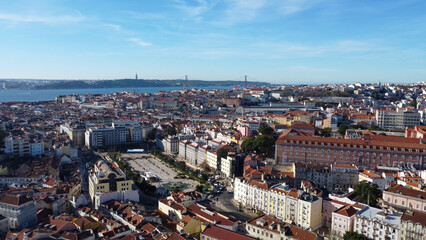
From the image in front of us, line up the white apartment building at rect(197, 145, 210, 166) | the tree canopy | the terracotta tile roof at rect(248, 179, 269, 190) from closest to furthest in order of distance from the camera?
1. the terracotta tile roof at rect(248, 179, 269, 190)
2. the tree canopy
3. the white apartment building at rect(197, 145, 210, 166)

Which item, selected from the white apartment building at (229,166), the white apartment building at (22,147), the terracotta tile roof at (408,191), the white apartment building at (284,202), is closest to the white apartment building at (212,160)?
the white apartment building at (229,166)

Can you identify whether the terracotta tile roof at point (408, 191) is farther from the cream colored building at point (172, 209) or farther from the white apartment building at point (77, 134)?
the white apartment building at point (77, 134)

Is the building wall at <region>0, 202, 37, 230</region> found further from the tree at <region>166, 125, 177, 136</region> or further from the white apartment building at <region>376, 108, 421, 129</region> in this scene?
the white apartment building at <region>376, 108, 421, 129</region>

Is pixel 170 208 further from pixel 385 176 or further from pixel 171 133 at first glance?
pixel 171 133

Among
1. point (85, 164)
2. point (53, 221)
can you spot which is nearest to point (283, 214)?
point (53, 221)

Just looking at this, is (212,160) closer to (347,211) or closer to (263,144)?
(263,144)

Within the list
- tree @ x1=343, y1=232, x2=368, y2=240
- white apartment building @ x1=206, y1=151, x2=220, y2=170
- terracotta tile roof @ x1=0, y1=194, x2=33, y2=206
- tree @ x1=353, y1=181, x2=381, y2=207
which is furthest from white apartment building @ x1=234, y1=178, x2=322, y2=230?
terracotta tile roof @ x1=0, y1=194, x2=33, y2=206

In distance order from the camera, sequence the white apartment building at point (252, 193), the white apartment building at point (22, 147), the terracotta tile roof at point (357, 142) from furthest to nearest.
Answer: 1. the white apartment building at point (22, 147)
2. the terracotta tile roof at point (357, 142)
3. the white apartment building at point (252, 193)
